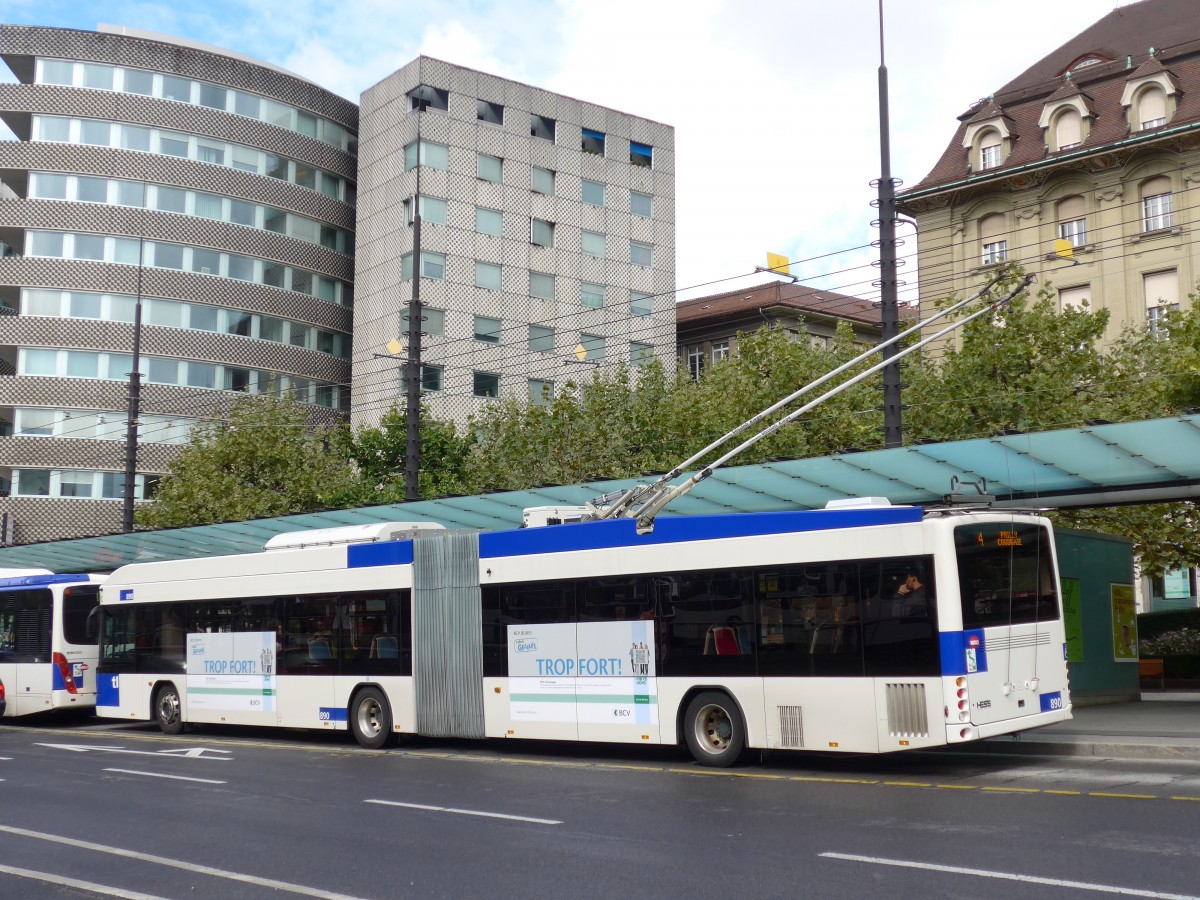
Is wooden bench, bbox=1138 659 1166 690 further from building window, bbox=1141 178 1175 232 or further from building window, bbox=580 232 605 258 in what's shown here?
building window, bbox=580 232 605 258

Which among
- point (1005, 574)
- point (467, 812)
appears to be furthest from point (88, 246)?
point (1005, 574)

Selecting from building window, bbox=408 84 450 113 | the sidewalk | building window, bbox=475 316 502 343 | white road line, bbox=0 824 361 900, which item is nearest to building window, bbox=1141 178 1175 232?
building window, bbox=475 316 502 343

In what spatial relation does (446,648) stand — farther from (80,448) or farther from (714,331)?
(714,331)

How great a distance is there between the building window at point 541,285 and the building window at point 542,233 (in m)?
1.66

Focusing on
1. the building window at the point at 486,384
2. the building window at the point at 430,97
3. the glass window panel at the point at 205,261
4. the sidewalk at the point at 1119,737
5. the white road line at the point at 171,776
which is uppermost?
the building window at the point at 430,97

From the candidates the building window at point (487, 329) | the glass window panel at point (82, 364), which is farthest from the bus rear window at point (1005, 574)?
the glass window panel at point (82, 364)

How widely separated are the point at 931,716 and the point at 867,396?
27.1m

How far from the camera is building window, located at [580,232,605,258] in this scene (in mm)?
68062

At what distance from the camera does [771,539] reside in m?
14.8

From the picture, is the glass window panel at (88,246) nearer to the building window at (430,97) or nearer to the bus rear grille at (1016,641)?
the building window at (430,97)

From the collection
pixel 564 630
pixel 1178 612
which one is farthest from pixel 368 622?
pixel 1178 612

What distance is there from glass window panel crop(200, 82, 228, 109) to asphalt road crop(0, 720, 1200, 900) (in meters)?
51.8

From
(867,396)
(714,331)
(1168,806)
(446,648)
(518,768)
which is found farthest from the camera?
(714,331)

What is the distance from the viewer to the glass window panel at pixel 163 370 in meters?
60.6
